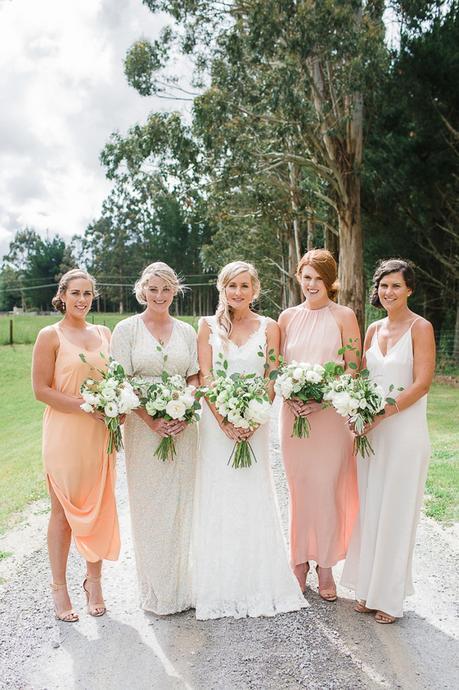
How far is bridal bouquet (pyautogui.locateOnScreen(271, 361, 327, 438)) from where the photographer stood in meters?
4.32

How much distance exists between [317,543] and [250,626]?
0.85 meters

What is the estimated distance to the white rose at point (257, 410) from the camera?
167 inches

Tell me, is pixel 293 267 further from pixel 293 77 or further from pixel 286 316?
pixel 286 316

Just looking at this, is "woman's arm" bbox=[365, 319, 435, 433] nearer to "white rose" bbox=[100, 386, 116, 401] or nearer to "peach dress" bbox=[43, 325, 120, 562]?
"white rose" bbox=[100, 386, 116, 401]

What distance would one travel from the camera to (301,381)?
4.32m

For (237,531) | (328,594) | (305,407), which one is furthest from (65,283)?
(328,594)

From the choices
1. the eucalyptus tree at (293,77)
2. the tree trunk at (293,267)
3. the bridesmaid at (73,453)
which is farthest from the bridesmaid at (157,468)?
the tree trunk at (293,267)

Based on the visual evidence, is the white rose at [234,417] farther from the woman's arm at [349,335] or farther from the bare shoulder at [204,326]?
the woman's arm at [349,335]

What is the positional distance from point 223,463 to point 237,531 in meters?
0.51

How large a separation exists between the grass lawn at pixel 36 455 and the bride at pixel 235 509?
3016 millimetres

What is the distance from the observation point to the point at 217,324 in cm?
474

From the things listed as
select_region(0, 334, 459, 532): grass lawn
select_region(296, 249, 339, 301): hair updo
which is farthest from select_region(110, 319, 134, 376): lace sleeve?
select_region(0, 334, 459, 532): grass lawn

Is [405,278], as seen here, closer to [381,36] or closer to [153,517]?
[153,517]

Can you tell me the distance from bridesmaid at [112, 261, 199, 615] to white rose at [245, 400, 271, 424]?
0.57 metres
